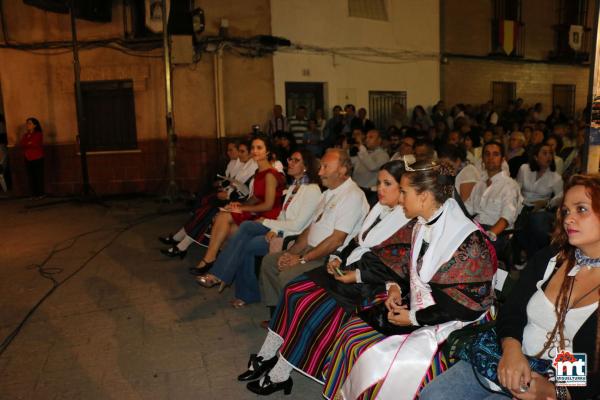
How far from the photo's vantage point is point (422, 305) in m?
2.68

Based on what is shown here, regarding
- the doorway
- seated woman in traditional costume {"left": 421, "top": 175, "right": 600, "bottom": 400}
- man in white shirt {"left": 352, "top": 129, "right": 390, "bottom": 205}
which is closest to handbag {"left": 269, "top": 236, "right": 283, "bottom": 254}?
seated woman in traditional costume {"left": 421, "top": 175, "right": 600, "bottom": 400}

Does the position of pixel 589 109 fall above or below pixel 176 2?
below

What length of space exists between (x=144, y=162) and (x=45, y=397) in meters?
8.64

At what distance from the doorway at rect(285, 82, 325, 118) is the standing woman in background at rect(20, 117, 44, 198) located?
209 inches

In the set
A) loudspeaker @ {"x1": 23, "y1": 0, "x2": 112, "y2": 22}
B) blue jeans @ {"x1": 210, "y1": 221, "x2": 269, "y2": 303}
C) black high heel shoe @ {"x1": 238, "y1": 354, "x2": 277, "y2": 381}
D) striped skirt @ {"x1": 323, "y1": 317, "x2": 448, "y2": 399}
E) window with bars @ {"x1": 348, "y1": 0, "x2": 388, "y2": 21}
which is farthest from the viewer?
window with bars @ {"x1": 348, "y1": 0, "x2": 388, "y2": 21}

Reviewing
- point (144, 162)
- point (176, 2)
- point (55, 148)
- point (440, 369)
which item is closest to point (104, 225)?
point (144, 162)

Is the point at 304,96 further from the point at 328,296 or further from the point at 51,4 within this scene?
the point at 328,296

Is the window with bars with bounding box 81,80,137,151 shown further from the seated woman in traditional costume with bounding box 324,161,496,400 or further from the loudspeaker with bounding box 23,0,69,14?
the seated woman in traditional costume with bounding box 324,161,496,400

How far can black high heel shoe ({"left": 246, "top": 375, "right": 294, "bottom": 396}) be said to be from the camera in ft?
11.0

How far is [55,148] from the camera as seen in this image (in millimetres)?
11703

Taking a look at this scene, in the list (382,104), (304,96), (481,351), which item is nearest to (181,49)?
(304,96)

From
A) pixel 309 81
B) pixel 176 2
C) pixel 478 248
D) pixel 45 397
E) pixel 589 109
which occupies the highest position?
pixel 176 2

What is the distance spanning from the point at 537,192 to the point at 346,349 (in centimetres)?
392

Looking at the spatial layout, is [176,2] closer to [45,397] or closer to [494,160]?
[494,160]
